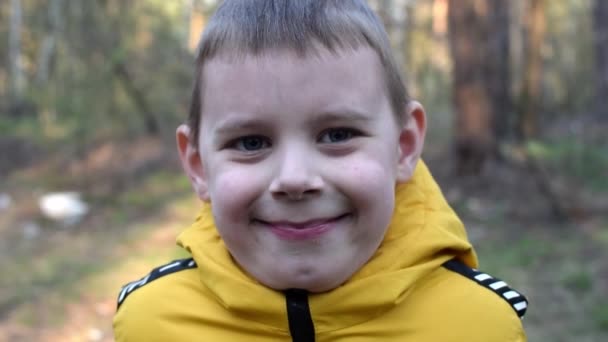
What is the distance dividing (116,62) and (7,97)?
32.3 feet

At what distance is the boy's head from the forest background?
114 inches

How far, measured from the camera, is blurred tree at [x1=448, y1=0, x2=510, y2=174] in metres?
7.00

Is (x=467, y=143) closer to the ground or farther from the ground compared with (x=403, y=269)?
closer to the ground

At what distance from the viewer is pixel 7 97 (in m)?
16.3

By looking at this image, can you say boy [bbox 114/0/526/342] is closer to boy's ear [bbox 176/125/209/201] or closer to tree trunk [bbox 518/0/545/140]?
boy's ear [bbox 176/125/209/201]

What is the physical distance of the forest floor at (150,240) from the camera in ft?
13.9

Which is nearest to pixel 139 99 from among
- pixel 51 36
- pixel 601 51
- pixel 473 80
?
pixel 51 36

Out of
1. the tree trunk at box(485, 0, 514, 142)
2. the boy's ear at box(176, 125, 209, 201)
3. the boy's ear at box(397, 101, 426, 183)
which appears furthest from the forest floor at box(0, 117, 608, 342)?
the boy's ear at box(176, 125, 209, 201)

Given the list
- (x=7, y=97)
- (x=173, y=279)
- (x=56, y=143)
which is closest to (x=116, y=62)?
(x=56, y=143)

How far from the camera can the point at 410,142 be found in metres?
1.60

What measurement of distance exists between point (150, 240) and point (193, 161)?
4767mm

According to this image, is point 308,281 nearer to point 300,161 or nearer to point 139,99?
point 300,161

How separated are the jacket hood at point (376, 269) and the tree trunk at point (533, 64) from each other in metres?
7.86

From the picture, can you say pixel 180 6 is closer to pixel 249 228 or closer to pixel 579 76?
pixel 579 76
